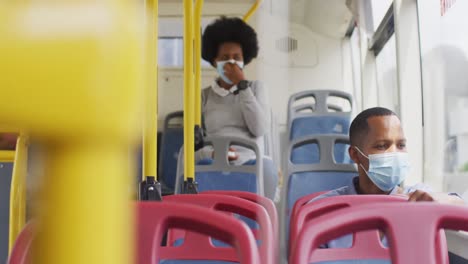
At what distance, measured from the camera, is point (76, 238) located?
21 cm

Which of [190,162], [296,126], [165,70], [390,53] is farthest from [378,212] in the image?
[165,70]

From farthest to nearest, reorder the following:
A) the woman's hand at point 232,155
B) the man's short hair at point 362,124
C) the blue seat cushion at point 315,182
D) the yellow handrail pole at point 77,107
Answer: the woman's hand at point 232,155 → the blue seat cushion at point 315,182 → the man's short hair at point 362,124 → the yellow handrail pole at point 77,107

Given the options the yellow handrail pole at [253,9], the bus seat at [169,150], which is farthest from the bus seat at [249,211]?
the bus seat at [169,150]

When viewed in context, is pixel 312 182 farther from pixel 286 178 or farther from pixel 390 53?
pixel 390 53

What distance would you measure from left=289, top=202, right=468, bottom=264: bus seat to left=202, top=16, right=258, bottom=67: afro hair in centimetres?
215

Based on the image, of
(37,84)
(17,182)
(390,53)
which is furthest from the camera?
(390,53)

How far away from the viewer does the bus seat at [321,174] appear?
2.29m

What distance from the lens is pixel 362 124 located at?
1944 mm

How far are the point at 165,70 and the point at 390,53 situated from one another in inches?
71.2

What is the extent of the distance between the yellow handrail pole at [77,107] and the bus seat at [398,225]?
0.57 meters

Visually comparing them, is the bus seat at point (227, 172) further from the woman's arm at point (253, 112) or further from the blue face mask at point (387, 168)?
the blue face mask at point (387, 168)

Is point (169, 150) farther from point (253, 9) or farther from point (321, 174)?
point (321, 174)

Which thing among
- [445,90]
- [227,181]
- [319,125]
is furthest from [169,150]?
[445,90]

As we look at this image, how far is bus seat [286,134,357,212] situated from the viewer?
2.29 m
